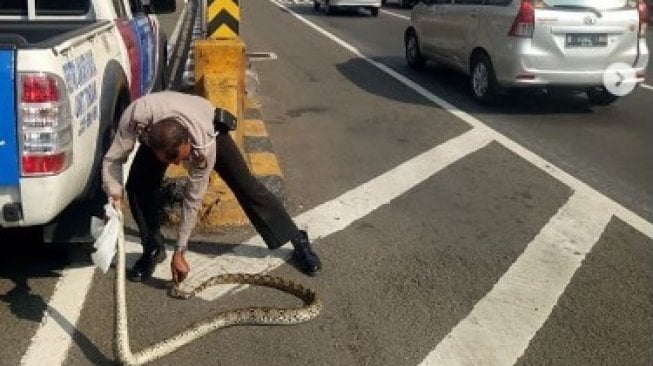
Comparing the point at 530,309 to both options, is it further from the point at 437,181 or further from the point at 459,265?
→ the point at 437,181

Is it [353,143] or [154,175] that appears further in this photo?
[353,143]

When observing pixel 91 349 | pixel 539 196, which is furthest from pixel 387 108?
pixel 91 349

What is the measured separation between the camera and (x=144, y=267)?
4273mm

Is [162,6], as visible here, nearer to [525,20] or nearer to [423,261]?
[423,261]

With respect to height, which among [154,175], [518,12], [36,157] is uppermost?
[518,12]

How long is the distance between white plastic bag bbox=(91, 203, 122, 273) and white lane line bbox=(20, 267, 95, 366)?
1.67 feet

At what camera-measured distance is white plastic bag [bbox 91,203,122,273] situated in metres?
3.29

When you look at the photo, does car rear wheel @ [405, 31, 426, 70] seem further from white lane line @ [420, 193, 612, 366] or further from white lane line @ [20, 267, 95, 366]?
white lane line @ [20, 267, 95, 366]

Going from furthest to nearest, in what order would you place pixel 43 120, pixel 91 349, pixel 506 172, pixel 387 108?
pixel 387 108
pixel 506 172
pixel 91 349
pixel 43 120

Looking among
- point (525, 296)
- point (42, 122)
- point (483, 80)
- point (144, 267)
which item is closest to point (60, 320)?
point (144, 267)

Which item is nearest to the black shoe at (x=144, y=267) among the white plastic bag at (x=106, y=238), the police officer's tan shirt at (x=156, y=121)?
the police officer's tan shirt at (x=156, y=121)

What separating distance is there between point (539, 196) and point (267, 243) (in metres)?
2.60

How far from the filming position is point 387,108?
9195mm

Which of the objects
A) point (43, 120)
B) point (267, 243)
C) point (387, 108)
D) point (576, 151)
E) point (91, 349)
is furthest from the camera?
point (387, 108)
